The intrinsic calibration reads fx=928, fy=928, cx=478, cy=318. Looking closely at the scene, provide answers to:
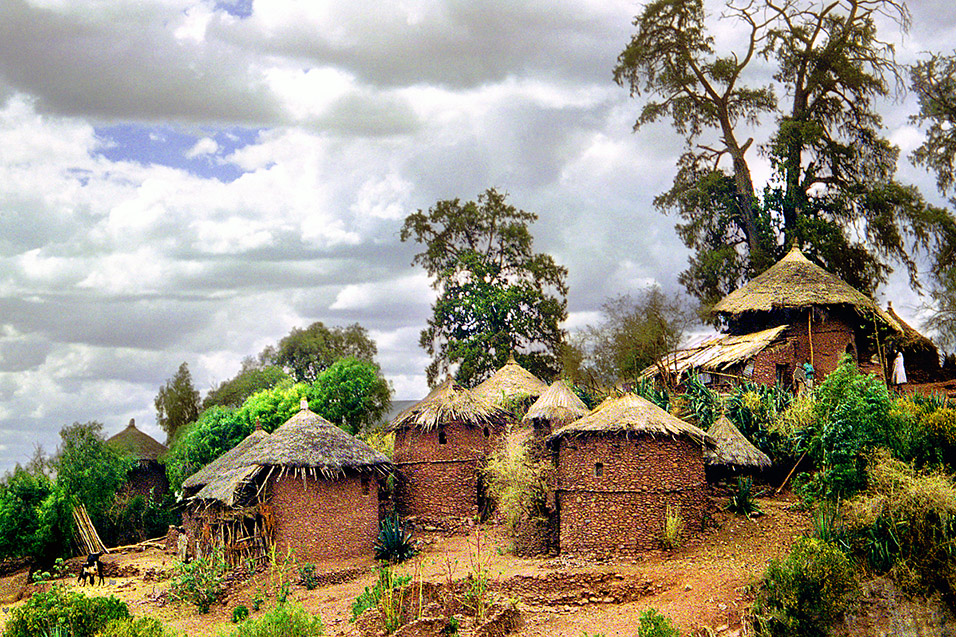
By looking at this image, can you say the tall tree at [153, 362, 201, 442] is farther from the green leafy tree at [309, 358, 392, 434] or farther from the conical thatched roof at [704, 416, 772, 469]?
the conical thatched roof at [704, 416, 772, 469]

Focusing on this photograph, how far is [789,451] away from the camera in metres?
22.5

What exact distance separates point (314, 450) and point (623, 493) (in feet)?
25.3

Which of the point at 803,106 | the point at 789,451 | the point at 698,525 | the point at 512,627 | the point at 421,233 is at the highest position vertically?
the point at 803,106

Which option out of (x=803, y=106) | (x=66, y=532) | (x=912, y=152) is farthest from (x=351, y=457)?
(x=912, y=152)

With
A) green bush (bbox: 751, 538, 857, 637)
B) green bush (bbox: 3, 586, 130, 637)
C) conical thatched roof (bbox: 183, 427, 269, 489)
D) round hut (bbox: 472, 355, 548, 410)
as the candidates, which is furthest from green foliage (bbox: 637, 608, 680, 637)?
conical thatched roof (bbox: 183, 427, 269, 489)

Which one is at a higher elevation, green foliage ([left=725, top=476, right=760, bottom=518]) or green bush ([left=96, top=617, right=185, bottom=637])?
green foliage ([left=725, top=476, right=760, bottom=518])

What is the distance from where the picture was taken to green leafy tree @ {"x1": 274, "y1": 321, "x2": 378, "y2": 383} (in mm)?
49594

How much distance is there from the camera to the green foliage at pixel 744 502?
20859mm

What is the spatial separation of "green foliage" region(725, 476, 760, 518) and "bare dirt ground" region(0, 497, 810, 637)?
270mm

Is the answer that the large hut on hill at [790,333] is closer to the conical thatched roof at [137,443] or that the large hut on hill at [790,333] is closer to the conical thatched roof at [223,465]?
the conical thatched roof at [223,465]

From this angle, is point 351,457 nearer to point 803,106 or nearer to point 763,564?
point 763,564

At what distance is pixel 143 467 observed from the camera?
118 ft

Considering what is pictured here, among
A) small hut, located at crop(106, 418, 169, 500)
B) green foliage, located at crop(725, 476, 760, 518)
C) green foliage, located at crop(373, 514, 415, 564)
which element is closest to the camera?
green foliage, located at crop(725, 476, 760, 518)

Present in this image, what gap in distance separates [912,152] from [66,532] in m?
32.9
